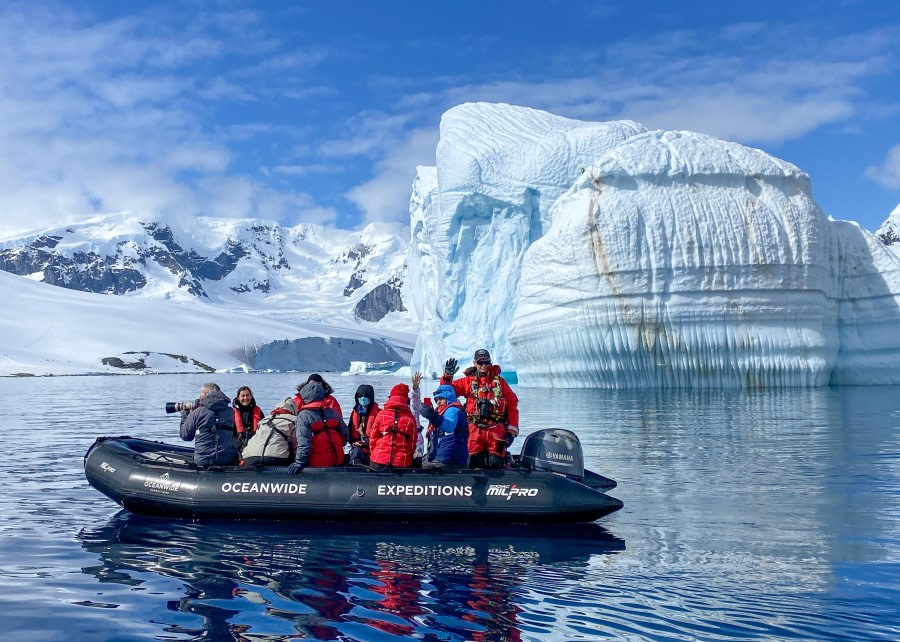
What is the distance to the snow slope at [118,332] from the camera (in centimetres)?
10350

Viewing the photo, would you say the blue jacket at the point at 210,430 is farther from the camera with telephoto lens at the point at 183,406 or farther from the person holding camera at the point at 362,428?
the person holding camera at the point at 362,428

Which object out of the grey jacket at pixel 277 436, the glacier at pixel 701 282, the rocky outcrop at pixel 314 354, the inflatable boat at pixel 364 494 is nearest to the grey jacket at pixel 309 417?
the inflatable boat at pixel 364 494

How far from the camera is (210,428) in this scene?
8.45m

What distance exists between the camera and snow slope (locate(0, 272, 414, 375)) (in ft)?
340

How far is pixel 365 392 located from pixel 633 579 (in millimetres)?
3656

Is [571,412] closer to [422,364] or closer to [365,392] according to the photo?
[365,392]

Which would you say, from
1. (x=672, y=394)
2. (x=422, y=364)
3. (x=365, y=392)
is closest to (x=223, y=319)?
(x=422, y=364)

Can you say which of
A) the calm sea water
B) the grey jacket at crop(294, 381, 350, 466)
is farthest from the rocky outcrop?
the grey jacket at crop(294, 381, 350, 466)

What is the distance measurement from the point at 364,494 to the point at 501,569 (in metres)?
2.04

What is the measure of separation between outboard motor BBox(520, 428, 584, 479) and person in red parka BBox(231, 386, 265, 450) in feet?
10.4

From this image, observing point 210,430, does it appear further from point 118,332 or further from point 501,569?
point 118,332

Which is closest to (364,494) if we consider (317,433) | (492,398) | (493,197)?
(317,433)

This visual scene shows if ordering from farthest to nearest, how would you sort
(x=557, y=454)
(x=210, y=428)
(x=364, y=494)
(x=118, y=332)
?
(x=118, y=332) → (x=557, y=454) → (x=210, y=428) → (x=364, y=494)

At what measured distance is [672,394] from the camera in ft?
88.9
